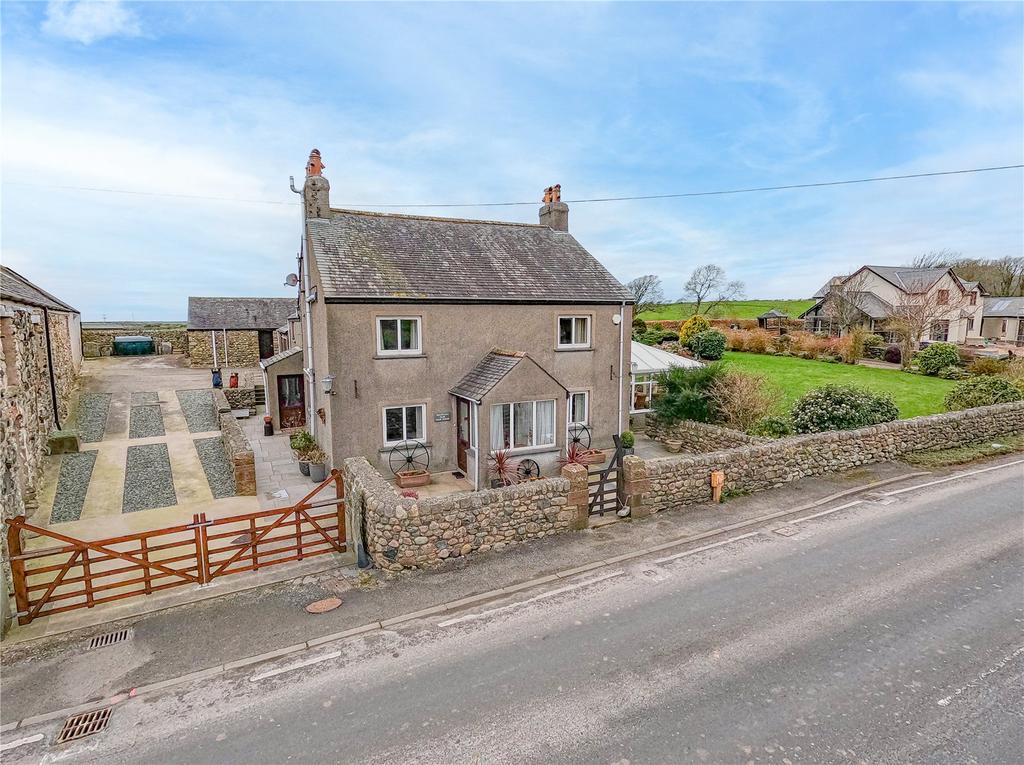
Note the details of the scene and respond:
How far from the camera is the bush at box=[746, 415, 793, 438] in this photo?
1745 cm

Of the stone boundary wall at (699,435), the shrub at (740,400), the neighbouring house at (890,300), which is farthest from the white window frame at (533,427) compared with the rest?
the neighbouring house at (890,300)

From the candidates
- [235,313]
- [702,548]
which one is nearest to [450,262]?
Result: [702,548]

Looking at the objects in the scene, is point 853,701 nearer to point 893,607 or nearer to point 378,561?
point 893,607

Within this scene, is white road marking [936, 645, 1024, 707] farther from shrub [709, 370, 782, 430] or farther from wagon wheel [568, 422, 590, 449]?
shrub [709, 370, 782, 430]

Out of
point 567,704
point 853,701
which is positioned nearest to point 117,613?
point 567,704

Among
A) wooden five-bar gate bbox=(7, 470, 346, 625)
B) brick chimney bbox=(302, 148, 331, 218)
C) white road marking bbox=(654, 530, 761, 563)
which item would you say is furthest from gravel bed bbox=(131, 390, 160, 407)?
white road marking bbox=(654, 530, 761, 563)

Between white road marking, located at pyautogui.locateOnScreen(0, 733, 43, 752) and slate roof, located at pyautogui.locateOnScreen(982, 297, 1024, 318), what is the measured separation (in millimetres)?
70959

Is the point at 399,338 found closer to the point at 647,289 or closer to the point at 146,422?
the point at 146,422

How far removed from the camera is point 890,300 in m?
46.7

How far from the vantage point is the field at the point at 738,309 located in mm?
70688

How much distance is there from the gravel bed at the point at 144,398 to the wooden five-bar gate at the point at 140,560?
55.0 feet

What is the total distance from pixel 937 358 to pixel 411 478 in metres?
32.2

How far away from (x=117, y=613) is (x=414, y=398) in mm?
8924

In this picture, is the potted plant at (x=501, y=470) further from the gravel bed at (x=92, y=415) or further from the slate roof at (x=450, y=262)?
the gravel bed at (x=92, y=415)
